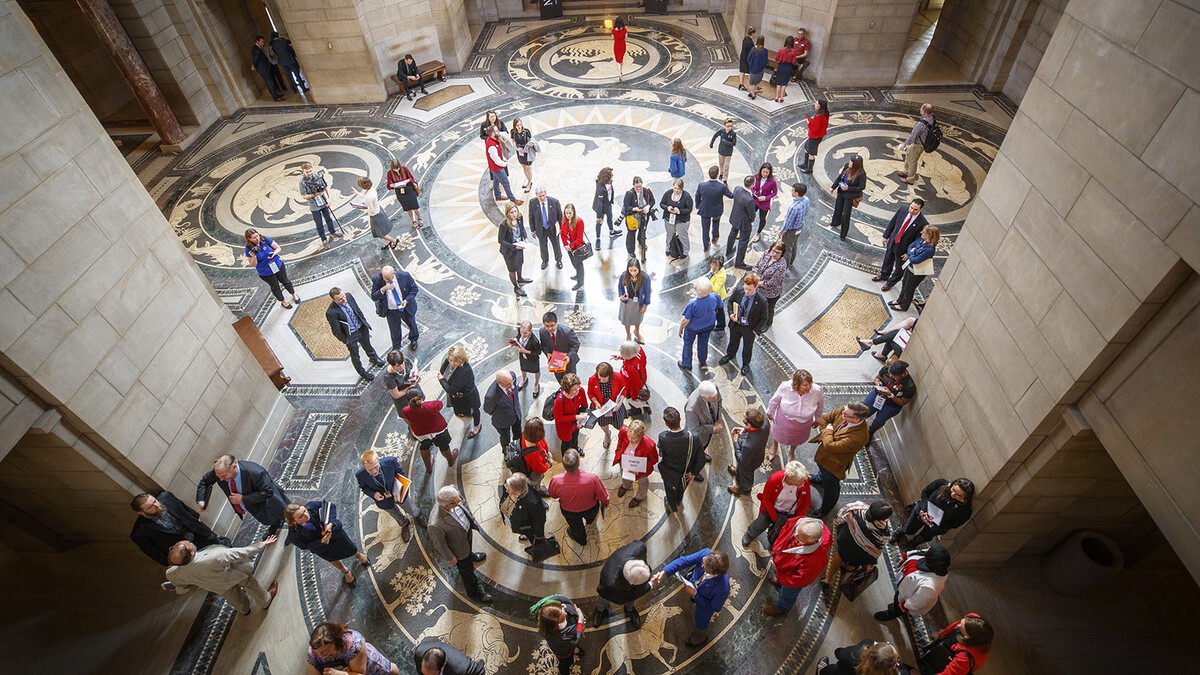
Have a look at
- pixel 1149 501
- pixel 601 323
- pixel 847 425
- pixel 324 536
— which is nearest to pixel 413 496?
pixel 324 536

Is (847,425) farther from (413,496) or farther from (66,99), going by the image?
(66,99)

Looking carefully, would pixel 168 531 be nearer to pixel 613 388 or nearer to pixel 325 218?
pixel 613 388

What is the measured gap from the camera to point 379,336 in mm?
9320

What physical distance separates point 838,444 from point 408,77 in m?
15.5

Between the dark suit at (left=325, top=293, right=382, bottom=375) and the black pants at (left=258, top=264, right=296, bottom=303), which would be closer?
the dark suit at (left=325, top=293, right=382, bottom=375)

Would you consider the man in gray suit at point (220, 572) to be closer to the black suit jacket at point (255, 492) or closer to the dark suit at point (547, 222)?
the black suit jacket at point (255, 492)

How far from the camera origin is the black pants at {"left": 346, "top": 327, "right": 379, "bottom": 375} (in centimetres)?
796

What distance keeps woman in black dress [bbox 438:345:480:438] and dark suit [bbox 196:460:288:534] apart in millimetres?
2232

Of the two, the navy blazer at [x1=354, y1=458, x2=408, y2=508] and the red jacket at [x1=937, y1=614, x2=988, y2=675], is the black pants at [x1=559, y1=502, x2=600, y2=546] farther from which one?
the red jacket at [x1=937, y1=614, x2=988, y2=675]

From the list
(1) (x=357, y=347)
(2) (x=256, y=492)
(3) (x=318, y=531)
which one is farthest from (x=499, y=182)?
(3) (x=318, y=531)

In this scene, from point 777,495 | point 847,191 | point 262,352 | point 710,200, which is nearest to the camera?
point 777,495

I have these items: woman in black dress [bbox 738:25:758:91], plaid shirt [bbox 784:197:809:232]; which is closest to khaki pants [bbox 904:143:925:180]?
plaid shirt [bbox 784:197:809:232]

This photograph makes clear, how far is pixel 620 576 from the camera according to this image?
5.10m

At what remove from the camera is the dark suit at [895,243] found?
8.66m
